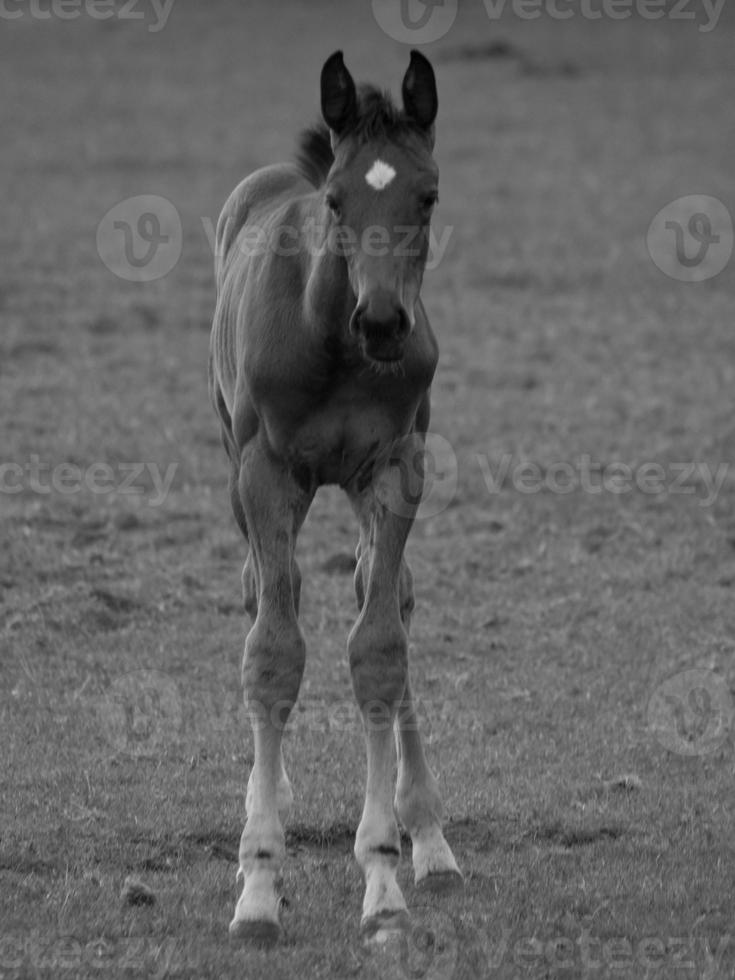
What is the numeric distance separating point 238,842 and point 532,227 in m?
16.3

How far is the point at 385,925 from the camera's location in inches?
219

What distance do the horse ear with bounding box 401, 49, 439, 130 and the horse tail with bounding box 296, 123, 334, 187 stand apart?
34.9 inches

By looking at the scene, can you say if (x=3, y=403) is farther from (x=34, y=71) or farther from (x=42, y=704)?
(x=34, y=71)

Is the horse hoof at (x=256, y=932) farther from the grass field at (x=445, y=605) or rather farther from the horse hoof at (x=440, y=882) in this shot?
the horse hoof at (x=440, y=882)

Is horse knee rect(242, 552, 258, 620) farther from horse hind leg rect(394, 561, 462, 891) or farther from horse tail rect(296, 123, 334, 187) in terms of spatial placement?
horse tail rect(296, 123, 334, 187)

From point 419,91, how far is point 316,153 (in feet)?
3.31

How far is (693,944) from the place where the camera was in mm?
5648

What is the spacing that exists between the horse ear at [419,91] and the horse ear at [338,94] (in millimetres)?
188

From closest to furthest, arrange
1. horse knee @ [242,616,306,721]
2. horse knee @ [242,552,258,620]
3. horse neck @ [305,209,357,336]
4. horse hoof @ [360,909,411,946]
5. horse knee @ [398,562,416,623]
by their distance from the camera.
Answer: horse hoof @ [360,909,411,946] → horse neck @ [305,209,357,336] → horse knee @ [242,616,306,721] → horse knee @ [398,562,416,623] → horse knee @ [242,552,258,620]

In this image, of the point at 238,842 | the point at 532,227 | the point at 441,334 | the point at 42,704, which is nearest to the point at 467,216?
the point at 532,227

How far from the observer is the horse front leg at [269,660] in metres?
5.75

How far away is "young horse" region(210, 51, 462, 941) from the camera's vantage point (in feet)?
18.3

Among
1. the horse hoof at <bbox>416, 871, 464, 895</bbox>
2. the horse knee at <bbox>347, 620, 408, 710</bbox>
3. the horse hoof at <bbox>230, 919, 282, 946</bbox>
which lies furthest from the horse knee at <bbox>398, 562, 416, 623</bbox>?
the horse hoof at <bbox>230, 919, 282, 946</bbox>

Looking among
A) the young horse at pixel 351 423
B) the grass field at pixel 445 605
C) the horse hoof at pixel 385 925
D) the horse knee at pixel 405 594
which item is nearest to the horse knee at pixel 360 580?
the young horse at pixel 351 423
